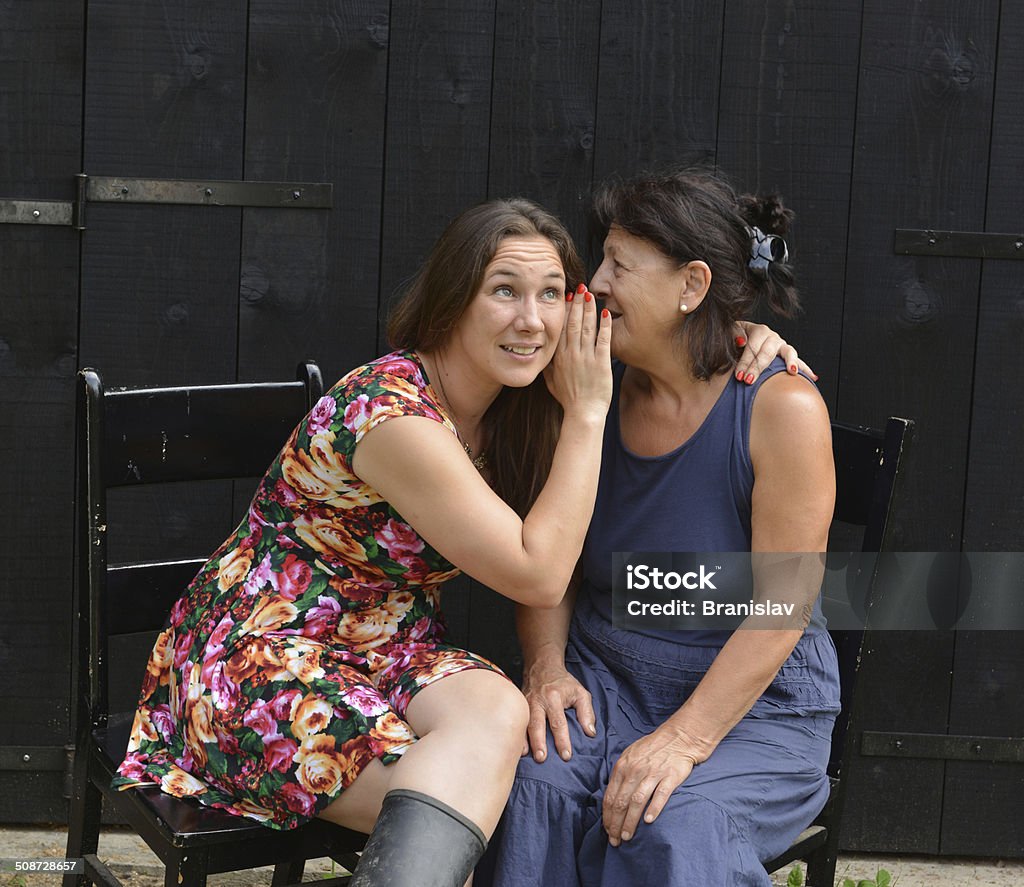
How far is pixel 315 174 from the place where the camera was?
8.20ft

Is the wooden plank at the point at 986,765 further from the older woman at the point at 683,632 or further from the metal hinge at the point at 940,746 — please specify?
the older woman at the point at 683,632

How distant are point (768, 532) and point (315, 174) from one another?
1156mm

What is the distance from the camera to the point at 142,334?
252cm

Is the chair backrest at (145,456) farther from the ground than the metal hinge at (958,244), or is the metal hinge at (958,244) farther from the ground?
the metal hinge at (958,244)

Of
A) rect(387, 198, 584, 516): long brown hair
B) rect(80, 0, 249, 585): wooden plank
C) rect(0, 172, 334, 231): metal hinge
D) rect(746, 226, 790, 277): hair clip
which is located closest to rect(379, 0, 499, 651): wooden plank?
rect(0, 172, 334, 231): metal hinge

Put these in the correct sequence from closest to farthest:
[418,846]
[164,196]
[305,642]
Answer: [418,846] < [305,642] < [164,196]

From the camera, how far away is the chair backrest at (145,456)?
1948 millimetres

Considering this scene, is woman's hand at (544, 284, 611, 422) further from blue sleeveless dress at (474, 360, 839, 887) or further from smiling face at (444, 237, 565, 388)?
blue sleeveless dress at (474, 360, 839, 887)

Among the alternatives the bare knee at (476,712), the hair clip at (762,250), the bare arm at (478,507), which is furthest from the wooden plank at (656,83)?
the bare knee at (476,712)

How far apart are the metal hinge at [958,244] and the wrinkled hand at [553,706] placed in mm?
1131

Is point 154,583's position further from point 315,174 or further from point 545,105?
point 545,105

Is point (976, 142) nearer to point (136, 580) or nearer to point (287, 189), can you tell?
point (287, 189)

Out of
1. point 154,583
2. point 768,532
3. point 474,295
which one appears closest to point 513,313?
point 474,295

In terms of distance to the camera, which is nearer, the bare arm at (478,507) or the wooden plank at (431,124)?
the bare arm at (478,507)
